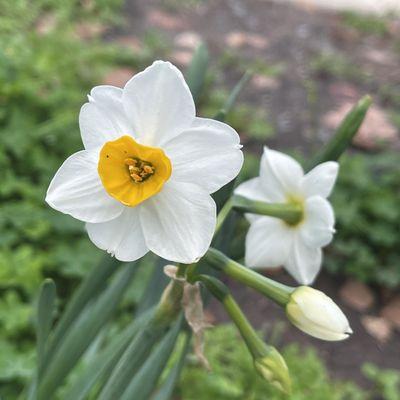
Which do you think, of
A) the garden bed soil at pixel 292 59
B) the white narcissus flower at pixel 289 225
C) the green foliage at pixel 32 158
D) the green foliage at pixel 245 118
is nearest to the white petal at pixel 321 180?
the white narcissus flower at pixel 289 225

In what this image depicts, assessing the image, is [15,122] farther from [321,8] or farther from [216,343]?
[321,8]

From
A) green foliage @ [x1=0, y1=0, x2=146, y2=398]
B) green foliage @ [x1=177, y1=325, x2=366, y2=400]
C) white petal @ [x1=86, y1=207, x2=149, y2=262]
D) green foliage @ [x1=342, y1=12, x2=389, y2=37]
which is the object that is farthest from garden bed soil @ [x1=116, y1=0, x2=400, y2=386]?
white petal @ [x1=86, y1=207, x2=149, y2=262]

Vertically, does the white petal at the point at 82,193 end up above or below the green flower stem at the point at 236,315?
above

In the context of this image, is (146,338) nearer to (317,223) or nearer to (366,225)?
(317,223)

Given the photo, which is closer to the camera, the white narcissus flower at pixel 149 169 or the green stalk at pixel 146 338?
the white narcissus flower at pixel 149 169

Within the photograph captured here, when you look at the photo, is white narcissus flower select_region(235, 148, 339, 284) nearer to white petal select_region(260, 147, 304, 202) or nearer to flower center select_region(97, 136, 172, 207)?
white petal select_region(260, 147, 304, 202)

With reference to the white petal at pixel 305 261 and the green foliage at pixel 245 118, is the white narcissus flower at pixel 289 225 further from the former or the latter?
the green foliage at pixel 245 118
